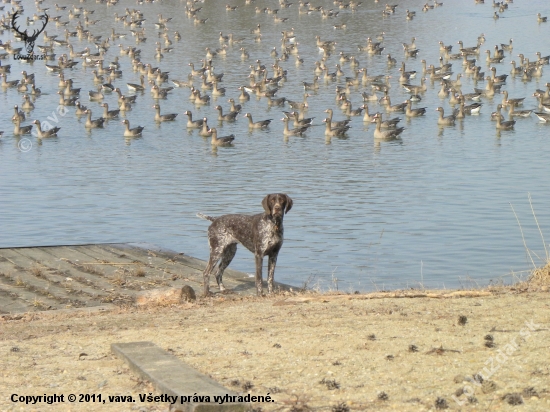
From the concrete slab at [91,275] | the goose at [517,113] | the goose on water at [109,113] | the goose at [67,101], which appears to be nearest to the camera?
the concrete slab at [91,275]

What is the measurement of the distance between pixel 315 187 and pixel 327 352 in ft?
57.2

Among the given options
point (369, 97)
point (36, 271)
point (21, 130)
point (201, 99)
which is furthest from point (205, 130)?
point (36, 271)

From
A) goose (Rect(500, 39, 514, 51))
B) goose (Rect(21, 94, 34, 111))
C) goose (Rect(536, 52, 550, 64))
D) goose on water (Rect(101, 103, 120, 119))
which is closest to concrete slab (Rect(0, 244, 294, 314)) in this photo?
goose on water (Rect(101, 103, 120, 119))

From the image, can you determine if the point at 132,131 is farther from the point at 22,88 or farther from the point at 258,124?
the point at 22,88

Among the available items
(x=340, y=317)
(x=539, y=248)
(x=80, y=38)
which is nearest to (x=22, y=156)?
(x=539, y=248)

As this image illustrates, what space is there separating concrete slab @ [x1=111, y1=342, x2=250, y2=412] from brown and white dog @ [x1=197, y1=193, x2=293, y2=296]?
407 cm

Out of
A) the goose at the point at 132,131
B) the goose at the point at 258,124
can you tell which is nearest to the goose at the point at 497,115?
the goose at the point at 258,124

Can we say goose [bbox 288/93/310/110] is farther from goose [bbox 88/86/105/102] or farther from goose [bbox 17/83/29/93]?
goose [bbox 17/83/29/93]

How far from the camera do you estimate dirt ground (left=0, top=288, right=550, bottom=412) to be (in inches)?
290

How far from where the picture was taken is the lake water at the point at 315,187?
18859 millimetres

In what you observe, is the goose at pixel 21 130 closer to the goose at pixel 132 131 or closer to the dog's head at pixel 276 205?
the goose at pixel 132 131

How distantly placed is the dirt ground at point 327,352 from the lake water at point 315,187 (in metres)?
5.25

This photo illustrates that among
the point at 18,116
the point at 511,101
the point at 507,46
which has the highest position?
the point at 507,46

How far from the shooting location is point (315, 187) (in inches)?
1016
